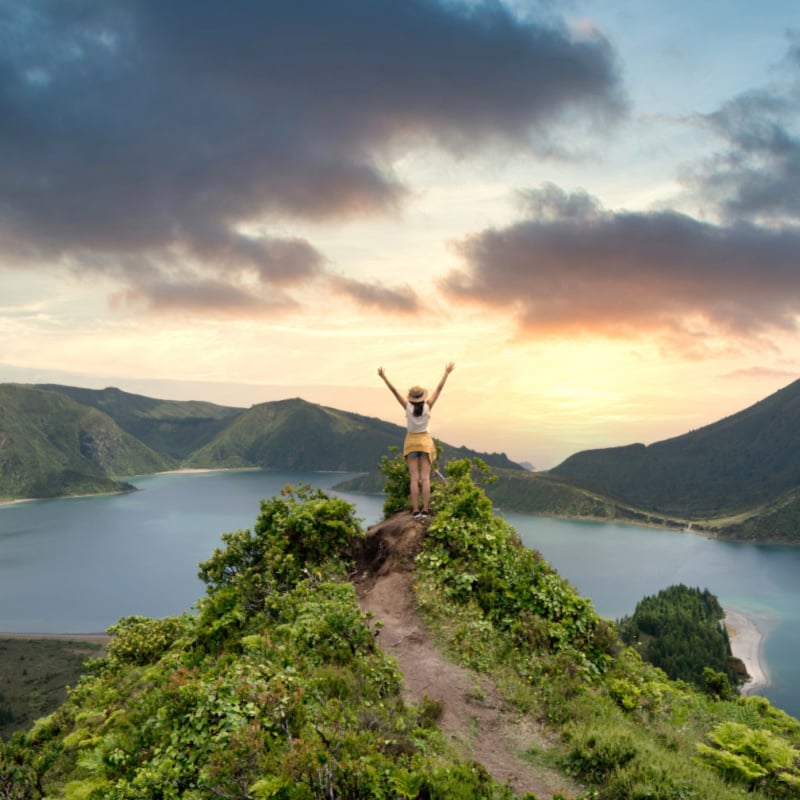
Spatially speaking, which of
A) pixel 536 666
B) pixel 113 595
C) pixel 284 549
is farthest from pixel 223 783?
pixel 113 595

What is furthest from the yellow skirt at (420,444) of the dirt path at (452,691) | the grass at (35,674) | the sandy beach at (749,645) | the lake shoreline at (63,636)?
the lake shoreline at (63,636)

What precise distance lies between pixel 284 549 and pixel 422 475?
4.33 meters

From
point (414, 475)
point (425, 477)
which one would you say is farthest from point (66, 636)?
point (425, 477)

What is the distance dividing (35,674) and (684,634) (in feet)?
471

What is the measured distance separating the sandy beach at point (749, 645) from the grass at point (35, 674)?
133169 mm

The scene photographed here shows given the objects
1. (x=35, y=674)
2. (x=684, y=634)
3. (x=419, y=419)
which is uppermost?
(x=419, y=419)

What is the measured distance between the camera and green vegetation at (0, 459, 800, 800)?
6668 millimetres

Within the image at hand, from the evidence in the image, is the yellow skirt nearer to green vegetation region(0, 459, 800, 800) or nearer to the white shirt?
the white shirt

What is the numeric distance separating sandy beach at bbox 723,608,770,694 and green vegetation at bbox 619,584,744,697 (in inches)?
142

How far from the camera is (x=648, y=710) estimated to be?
415 inches

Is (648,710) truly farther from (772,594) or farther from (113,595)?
(772,594)

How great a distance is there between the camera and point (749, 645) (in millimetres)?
130750

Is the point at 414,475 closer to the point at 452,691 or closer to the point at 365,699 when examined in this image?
the point at 452,691

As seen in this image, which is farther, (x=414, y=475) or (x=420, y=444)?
(x=414, y=475)
